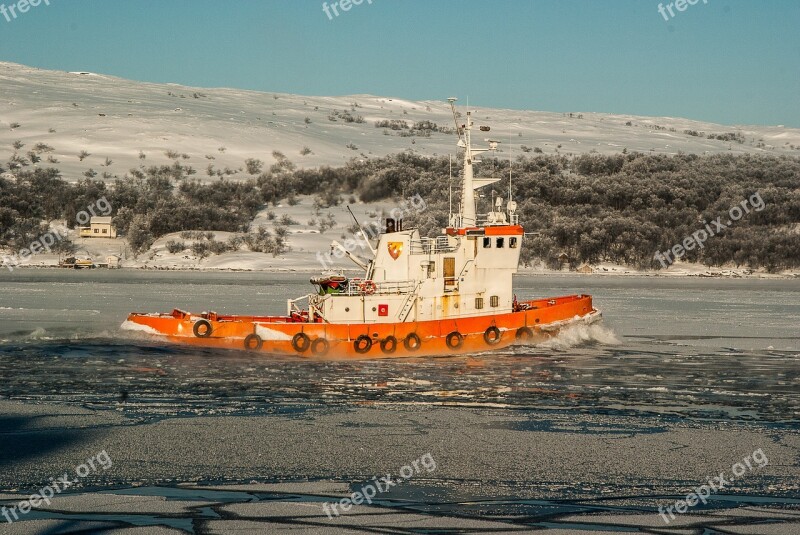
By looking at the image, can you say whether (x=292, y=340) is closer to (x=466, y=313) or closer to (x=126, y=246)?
(x=466, y=313)

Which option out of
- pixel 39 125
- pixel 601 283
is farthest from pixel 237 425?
pixel 39 125

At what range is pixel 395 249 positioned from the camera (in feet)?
84.5

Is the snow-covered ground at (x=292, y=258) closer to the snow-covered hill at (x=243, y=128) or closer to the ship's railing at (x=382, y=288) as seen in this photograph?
the snow-covered hill at (x=243, y=128)

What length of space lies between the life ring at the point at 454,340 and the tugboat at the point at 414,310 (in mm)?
25

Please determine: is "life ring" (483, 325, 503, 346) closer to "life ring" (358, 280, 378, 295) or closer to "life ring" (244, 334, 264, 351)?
"life ring" (358, 280, 378, 295)

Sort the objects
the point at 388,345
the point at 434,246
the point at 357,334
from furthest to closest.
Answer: the point at 434,246 < the point at 357,334 < the point at 388,345

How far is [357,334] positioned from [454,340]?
2.44 metres

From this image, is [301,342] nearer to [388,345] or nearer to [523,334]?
[388,345]

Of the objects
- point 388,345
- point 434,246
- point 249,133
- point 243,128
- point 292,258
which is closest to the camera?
point 388,345

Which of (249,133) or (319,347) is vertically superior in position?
(249,133)

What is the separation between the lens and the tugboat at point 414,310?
2528 cm

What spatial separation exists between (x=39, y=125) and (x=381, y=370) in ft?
309

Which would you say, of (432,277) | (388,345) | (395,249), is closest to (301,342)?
(388,345)

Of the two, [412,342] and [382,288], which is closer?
[412,342]
